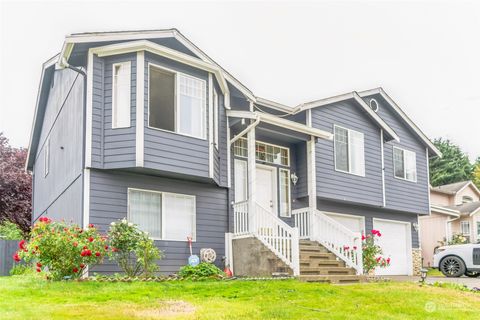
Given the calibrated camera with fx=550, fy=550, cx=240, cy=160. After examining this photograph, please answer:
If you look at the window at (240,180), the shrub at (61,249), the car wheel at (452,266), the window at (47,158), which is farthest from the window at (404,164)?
the shrub at (61,249)

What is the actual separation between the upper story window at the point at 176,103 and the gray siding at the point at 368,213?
5.46 meters

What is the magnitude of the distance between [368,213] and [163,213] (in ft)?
28.2

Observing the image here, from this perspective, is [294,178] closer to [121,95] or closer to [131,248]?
[121,95]

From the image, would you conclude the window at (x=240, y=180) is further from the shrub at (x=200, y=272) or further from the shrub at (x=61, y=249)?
the shrub at (x=61, y=249)

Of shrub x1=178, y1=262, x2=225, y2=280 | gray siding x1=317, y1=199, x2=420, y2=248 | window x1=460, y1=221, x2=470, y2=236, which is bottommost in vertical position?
shrub x1=178, y1=262, x2=225, y2=280

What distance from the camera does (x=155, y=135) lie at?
1227 centimetres

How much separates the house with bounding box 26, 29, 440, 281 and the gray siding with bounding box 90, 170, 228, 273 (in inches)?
1.0

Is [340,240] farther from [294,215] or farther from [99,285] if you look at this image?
[99,285]

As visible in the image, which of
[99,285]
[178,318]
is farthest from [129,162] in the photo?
[178,318]

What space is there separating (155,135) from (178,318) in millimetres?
5965

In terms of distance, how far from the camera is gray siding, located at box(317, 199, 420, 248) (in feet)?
56.8

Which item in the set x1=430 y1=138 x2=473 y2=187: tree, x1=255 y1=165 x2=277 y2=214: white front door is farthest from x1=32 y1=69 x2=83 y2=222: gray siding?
x1=430 y1=138 x2=473 y2=187: tree

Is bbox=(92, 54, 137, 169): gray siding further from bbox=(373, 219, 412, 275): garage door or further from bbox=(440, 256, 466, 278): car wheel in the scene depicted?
bbox=(373, 219, 412, 275): garage door

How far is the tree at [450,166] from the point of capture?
1821 inches
